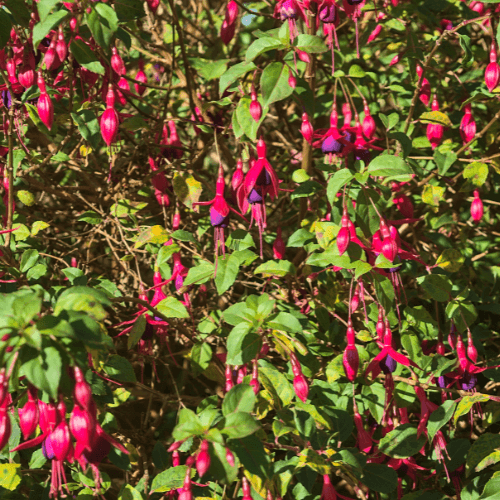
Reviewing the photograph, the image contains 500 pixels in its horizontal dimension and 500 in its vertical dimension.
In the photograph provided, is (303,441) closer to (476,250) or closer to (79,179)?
(476,250)

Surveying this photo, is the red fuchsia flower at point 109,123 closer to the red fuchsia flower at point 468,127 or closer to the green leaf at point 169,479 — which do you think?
the green leaf at point 169,479

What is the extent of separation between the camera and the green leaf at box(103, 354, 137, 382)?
3.32 ft

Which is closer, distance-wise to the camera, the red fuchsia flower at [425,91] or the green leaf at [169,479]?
the green leaf at [169,479]

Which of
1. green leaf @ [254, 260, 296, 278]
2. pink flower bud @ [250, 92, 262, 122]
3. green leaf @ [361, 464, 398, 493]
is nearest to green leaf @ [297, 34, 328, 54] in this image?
pink flower bud @ [250, 92, 262, 122]

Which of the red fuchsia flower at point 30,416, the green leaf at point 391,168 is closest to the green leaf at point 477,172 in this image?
the green leaf at point 391,168

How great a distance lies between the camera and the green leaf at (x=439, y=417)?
38.3 inches

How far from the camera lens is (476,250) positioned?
1593 mm

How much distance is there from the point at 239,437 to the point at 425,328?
64 cm

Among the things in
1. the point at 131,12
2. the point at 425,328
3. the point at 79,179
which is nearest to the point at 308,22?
the point at 131,12

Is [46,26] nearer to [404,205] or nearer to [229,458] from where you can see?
[229,458]

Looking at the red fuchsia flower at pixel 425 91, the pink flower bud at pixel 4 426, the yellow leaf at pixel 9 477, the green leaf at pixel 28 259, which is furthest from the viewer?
the red fuchsia flower at pixel 425 91

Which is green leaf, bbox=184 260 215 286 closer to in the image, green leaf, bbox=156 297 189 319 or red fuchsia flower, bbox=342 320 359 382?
green leaf, bbox=156 297 189 319

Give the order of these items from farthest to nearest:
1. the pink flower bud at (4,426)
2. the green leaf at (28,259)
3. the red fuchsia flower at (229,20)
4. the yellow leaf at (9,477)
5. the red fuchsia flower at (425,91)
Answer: the red fuchsia flower at (425,91)
the red fuchsia flower at (229,20)
the green leaf at (28,259)
the yellow leaf at (9,477)
the pink flower bud at (4,426)

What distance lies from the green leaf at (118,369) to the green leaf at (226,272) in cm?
22
